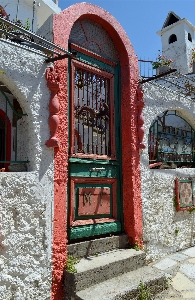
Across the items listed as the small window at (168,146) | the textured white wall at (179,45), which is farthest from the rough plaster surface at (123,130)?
the textured white wall at (179,45)

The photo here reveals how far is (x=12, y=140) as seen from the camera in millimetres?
5871

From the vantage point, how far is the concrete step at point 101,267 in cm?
356

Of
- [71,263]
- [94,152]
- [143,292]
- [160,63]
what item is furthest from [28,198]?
[160,63]

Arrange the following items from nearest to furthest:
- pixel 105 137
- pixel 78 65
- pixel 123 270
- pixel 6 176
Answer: pixel 6 176 → pixel 123 270 → pixel 78 65 → pixel 105 137

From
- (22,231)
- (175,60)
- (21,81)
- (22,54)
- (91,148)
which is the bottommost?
(22,231)

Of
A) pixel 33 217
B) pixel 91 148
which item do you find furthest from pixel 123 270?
pixel 91 148

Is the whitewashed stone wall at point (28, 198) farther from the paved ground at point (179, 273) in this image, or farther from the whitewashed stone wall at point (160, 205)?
the whitewashed stone wall at point (160, 205)

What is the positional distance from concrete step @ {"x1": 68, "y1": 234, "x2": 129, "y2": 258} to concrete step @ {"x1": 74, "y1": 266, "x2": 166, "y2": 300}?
53cm

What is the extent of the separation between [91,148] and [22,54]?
1.96 m

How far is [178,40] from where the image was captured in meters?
18.5

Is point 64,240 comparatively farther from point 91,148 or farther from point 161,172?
point 161,172

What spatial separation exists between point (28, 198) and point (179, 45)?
17.9 meters

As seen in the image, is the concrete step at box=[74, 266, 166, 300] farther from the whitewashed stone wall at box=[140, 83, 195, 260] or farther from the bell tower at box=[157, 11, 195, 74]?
the bell tower at box=[157, 11, 195, 74]

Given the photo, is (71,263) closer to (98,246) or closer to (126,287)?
(98,246)
